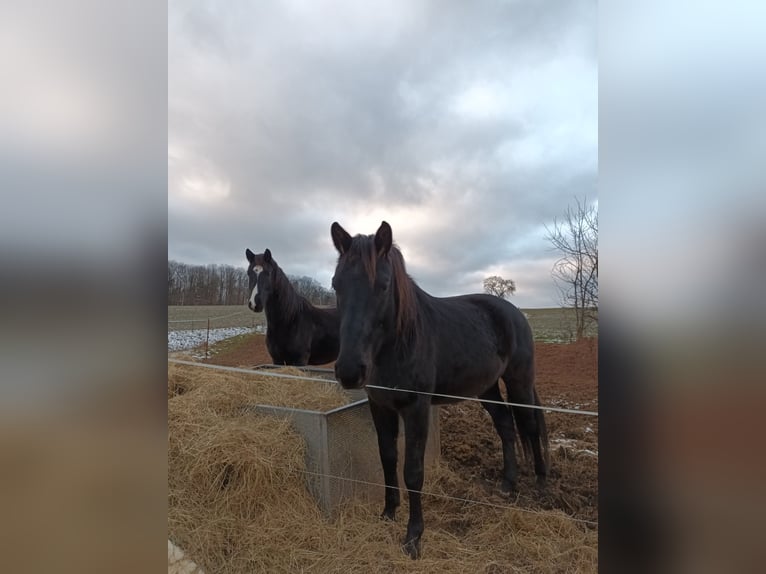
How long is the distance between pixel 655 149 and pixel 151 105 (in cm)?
92

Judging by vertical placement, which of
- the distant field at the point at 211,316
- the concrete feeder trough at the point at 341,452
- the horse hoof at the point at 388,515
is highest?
the distant field at the point at 211,316

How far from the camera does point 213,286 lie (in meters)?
1.60

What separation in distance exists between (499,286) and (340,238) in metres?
0.55

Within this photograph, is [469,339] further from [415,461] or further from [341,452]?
[341,452]

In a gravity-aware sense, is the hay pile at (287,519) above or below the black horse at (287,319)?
below

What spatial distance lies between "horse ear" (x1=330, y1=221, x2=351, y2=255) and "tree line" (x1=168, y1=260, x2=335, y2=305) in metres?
0.29

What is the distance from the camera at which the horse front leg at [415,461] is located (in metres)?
1.45

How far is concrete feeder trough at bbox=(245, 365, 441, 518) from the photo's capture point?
169 cm

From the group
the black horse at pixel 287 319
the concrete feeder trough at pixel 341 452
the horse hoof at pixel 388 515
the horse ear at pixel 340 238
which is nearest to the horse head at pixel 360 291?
the horse ear at pixel 340 238

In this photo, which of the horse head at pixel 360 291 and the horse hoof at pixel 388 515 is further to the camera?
the horse hoof at pixel 388 515

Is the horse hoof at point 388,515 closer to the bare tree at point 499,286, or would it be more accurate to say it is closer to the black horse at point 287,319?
the black horse at point 287,319

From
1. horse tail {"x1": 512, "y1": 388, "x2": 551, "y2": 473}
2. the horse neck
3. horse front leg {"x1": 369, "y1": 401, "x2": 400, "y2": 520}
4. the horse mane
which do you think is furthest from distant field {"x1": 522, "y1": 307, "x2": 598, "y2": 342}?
the horse neck

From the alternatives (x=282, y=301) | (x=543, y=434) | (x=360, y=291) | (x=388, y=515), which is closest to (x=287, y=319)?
(x=282, y=301)

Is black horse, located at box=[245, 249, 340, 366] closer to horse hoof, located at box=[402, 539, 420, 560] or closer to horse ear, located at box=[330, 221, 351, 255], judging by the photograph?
horse ear, located at box=[330, 221, 351, 255]
